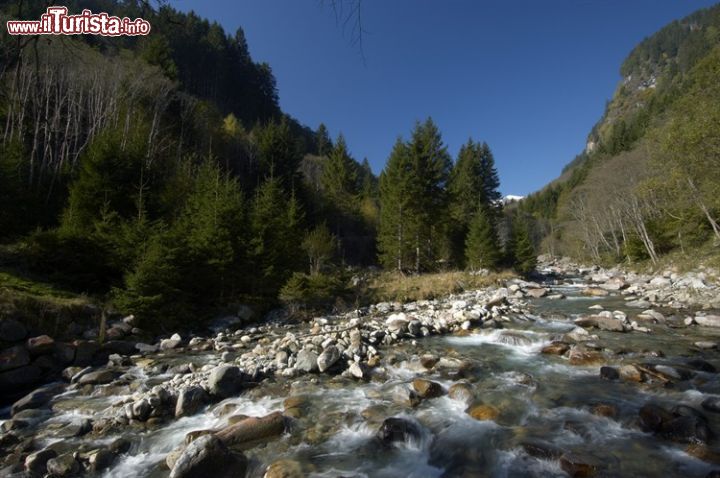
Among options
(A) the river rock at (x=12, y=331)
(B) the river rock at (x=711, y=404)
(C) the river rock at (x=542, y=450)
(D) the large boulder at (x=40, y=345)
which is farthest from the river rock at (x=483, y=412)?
(A) the river rock at (x=12, y=331)

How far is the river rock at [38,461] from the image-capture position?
14.7ft

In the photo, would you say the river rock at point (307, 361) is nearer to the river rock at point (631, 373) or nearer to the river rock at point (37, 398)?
the river rock at point (37, 398)

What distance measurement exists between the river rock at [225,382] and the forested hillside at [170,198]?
533 cm

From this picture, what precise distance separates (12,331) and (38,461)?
534 cm

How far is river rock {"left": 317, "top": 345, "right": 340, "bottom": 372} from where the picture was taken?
8067 millimetres

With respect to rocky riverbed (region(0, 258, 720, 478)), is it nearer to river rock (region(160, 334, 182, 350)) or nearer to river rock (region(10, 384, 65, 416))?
river rock (region(10, 384, 65, 416))

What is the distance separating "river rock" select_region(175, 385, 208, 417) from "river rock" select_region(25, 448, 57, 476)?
1726 millimetres

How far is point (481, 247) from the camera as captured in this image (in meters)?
26.4

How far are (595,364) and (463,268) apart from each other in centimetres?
2091

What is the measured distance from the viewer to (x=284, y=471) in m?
4.51

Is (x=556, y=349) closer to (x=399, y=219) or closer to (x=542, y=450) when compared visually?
(x=542, y=450)

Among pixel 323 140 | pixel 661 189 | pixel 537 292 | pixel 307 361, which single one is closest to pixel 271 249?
pixel 307 361

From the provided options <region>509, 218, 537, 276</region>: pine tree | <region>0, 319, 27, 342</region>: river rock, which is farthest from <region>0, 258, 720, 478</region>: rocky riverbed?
<region>509, 218, 537, 276</region>: pine tree

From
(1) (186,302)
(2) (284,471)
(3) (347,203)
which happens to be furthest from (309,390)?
(3) (347,203)
